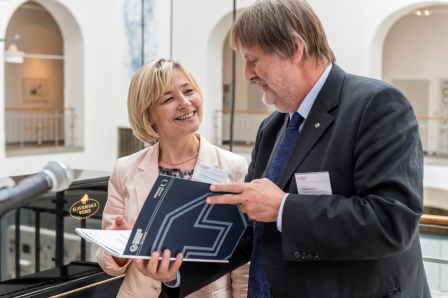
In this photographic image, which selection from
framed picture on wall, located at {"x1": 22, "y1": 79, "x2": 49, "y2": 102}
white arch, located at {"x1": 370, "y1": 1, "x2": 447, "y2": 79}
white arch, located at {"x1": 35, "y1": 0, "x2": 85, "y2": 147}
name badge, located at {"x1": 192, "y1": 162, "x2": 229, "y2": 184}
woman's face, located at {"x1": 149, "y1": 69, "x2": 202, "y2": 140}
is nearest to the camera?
name badge, located at {"x1": 192, "y1": 162, "x2": 229, "y2": 184}

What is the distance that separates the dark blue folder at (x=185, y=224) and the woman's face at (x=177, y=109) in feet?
2.57

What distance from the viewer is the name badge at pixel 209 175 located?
83.9 inches

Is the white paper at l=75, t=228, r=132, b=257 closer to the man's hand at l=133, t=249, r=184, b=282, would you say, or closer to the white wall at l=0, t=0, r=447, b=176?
the man's hand at l=133, t=249, r=184, b=282

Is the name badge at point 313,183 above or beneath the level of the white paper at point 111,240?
above

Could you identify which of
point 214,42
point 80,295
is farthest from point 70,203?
point 214,42

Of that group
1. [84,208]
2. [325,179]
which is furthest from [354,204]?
[84,208]

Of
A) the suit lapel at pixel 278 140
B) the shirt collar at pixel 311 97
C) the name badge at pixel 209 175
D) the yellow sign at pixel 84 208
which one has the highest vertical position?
the shirt collar at pixel 311 97

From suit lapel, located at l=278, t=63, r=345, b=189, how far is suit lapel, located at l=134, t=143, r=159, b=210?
913mm


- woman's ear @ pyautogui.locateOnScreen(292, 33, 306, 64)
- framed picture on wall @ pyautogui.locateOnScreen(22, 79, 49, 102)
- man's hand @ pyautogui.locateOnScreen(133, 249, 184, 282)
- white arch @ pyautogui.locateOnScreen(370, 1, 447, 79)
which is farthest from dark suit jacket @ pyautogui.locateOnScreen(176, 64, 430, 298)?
framed picture on wall @ pyautogui.locateOnScreen(22, 79, 49, 102)

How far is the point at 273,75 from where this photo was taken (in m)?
1.72

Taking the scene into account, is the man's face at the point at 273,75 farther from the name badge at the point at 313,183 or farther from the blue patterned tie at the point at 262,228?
the name badge at the point at 313,183

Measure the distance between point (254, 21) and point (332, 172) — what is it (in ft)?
1.45

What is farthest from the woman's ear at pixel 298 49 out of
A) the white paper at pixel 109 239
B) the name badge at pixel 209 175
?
the white paper at pixel 109 239

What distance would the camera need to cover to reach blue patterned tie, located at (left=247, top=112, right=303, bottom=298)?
1814 mm
